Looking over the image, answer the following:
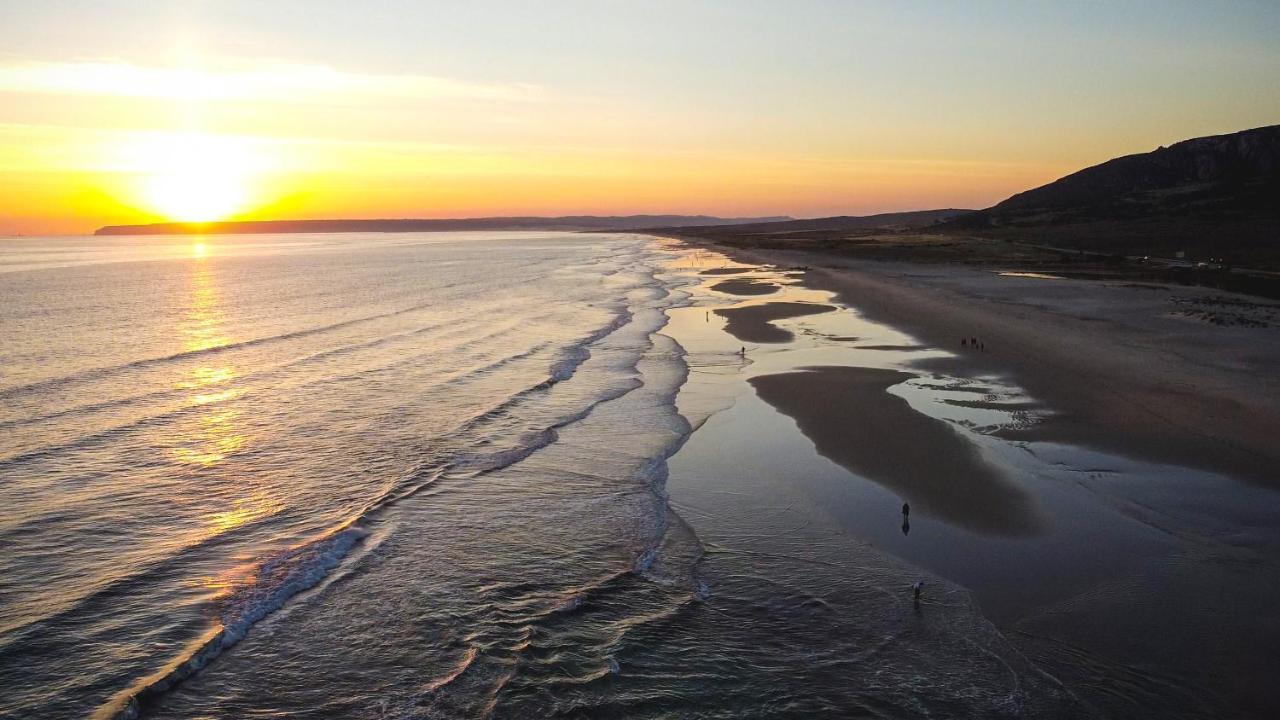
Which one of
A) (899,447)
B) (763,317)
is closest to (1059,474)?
(899,447)

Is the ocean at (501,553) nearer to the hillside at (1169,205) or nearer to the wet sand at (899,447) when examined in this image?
the wet sand at (899,447)

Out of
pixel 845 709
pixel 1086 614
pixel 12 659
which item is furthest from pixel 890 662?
pixel 12 659


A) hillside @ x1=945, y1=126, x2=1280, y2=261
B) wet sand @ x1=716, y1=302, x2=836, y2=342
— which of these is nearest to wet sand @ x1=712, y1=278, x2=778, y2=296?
wet sand @ x1=716, y1=302, x2=836, y2=342

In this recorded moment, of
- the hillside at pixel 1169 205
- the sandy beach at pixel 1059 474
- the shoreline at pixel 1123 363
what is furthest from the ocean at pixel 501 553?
the hillside at pixel 1169 205

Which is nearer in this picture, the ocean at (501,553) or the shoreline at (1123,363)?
the ocean at (501,553)

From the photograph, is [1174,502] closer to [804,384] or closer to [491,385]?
[804,384]
